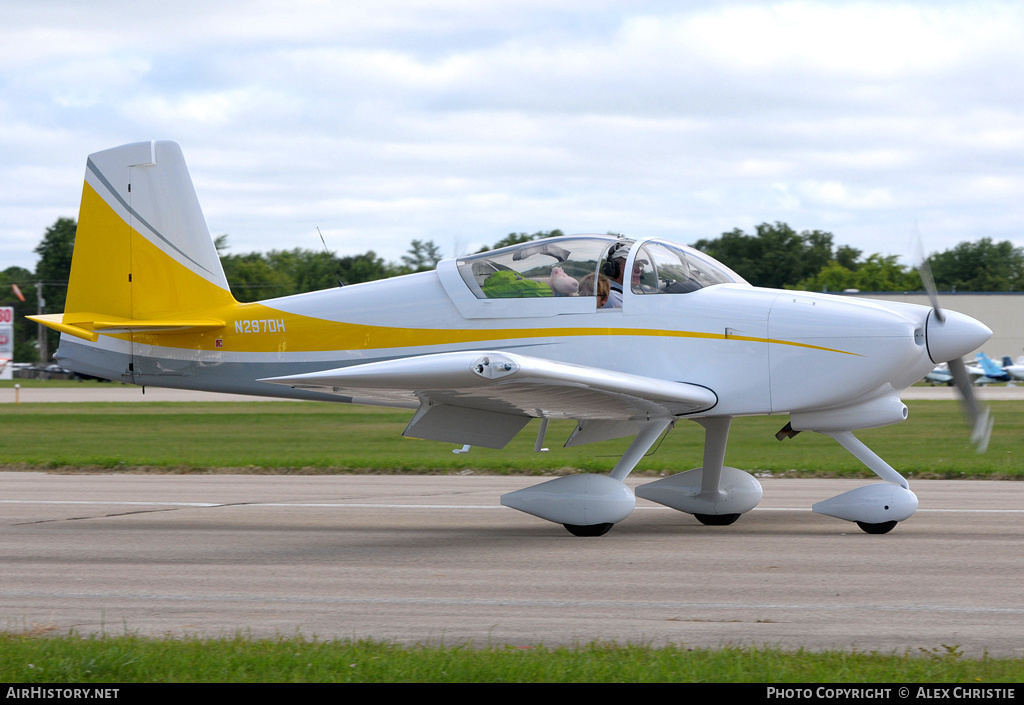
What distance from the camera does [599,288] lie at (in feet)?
31.6

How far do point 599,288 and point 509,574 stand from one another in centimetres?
307

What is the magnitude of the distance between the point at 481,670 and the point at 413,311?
571 cm

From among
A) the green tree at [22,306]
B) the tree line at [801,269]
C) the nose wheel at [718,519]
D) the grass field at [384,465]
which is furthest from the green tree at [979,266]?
the nose wheel at [718,519]

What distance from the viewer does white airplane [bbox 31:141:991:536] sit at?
8.98 meters

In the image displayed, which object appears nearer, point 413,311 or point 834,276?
point 413,311

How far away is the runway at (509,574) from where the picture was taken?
19.4 feet

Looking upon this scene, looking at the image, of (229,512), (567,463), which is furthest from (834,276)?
(229,512)

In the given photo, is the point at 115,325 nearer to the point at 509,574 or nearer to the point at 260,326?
the point at 260,326

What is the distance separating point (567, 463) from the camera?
16500 millimetres

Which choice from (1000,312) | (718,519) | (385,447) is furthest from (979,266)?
(718,519)

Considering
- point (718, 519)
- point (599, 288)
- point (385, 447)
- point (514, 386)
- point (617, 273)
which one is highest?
point (617, 273)

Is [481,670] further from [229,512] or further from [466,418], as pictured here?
[229,512]

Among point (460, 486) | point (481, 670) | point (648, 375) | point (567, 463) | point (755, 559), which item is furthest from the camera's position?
point (567, 463)

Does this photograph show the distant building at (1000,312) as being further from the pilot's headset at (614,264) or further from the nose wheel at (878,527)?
the pilot's headset at (614,264)
